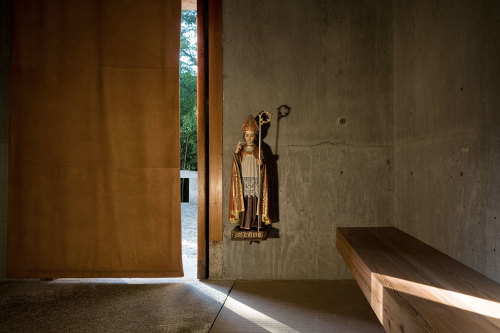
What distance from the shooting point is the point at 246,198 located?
2.60 meters

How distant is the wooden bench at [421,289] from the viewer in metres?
0.92

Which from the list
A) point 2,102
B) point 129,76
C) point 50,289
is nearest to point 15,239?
point 50,289

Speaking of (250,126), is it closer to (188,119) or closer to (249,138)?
(249,138)

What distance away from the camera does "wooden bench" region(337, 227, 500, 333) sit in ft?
3.00

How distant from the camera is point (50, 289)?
262 centimetres

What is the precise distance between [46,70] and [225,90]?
1781mm

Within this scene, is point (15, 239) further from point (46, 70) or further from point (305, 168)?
point (305, 168)

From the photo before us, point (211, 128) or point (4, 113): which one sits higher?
point (4, 113)

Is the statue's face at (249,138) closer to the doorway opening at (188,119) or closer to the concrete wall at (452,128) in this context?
the concrete wall at (452,128)

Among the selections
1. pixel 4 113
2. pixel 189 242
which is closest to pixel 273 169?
pixel 189 242

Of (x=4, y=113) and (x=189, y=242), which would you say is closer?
(x=4, y=113)

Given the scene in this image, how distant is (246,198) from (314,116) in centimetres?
104

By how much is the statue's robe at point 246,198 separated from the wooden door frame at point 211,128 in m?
0.27

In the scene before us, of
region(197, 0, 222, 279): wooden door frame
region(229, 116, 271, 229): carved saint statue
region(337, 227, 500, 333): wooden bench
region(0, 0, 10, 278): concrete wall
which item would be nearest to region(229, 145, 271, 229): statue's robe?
region(229, 116, 271, 229): carved saint statue
